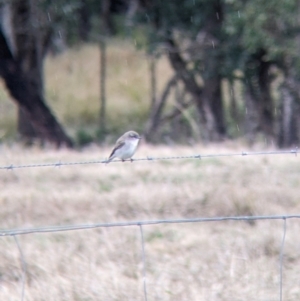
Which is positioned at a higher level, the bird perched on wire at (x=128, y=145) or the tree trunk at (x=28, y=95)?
the bird perched on wire at (x=128, y=145)

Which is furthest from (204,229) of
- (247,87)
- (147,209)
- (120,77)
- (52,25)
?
(120,77)

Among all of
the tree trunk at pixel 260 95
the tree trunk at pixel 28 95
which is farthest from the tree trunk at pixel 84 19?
the tree trunk at pixel 260 95

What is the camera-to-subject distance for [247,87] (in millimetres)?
13289

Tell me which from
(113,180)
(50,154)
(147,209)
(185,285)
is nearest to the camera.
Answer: (185,285)

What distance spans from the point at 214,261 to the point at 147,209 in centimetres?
149

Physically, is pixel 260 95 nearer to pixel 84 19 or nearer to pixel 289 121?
pixel 289 121

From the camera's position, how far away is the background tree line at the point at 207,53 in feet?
37.5

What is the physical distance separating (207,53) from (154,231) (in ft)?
22.1

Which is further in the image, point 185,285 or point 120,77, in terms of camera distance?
point 120,77

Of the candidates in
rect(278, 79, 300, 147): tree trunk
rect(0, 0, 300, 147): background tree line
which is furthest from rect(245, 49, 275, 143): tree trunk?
rect(278, 79, 300, 147): tree trunk

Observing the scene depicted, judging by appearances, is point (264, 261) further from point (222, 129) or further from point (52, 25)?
point (52, 25)

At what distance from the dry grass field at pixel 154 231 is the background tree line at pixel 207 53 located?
290cm

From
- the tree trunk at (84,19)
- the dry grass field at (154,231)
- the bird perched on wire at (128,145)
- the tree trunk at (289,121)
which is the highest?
the tree trunk at (84,19)

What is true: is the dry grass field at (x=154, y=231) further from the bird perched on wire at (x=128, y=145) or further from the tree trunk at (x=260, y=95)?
the tree trunk at (x=260, y=95)
